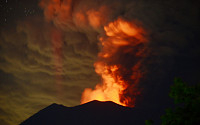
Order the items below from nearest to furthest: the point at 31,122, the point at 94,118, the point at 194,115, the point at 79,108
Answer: the point at 194,115
the point at 94,118
the point at 79,108
the point at 31,122

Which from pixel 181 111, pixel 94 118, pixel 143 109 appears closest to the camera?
pixel 181 111

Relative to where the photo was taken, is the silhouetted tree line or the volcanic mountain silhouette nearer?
the silhouetted tree line

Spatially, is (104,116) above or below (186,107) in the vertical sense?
above

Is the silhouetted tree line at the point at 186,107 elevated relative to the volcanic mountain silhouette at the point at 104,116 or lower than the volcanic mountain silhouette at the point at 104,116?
lower

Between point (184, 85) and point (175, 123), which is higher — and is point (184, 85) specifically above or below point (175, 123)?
above

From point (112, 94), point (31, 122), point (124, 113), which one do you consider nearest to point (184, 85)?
point (112, 94)

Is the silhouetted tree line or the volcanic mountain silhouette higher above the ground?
the volcanic mountain silhouette

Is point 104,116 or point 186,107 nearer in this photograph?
point 186,107

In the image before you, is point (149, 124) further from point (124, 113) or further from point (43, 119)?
point (43, 119)

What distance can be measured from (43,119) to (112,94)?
106m

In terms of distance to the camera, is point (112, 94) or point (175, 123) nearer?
point (175, 123)

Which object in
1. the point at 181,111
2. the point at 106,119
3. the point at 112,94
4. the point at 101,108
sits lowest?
the point at 181,111

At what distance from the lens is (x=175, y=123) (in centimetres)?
940

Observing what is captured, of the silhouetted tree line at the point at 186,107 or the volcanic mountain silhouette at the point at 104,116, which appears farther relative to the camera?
the volcanic mountain silhouette at the point at 104,116
